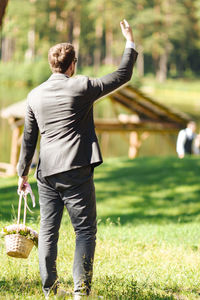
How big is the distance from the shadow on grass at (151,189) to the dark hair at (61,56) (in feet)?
18.1

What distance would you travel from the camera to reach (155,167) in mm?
14320

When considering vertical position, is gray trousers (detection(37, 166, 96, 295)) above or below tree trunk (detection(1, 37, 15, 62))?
below

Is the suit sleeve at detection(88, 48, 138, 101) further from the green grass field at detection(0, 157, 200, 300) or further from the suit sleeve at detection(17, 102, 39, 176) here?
the green grass field at detection(0, 157, 200, 300)

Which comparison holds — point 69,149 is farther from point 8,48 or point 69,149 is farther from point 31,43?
point 8,48

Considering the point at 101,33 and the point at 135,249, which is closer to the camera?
the point at 135,249

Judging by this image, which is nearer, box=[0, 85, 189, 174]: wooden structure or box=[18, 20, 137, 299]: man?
box=[18, 20, 137, 299]: man

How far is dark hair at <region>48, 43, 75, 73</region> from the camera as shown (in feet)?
11.5

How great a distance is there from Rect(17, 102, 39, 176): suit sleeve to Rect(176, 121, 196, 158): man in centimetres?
1269

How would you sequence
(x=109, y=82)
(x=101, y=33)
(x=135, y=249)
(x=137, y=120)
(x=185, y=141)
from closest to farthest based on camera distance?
(x=109, y=82) < (x=135, y=249) < (x=185, y=141) < (x=137, y=120) < (x=101, y=33)

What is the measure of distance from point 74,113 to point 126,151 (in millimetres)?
29302

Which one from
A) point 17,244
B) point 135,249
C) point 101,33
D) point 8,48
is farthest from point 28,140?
point 8,48

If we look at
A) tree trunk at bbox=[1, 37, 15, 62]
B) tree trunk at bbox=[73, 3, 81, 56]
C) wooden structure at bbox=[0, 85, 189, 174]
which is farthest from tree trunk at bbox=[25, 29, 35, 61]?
wooden structure at bbox=[0, 85, 189, 174]

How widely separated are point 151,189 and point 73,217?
8.80 m

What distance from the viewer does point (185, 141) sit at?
1669cm
